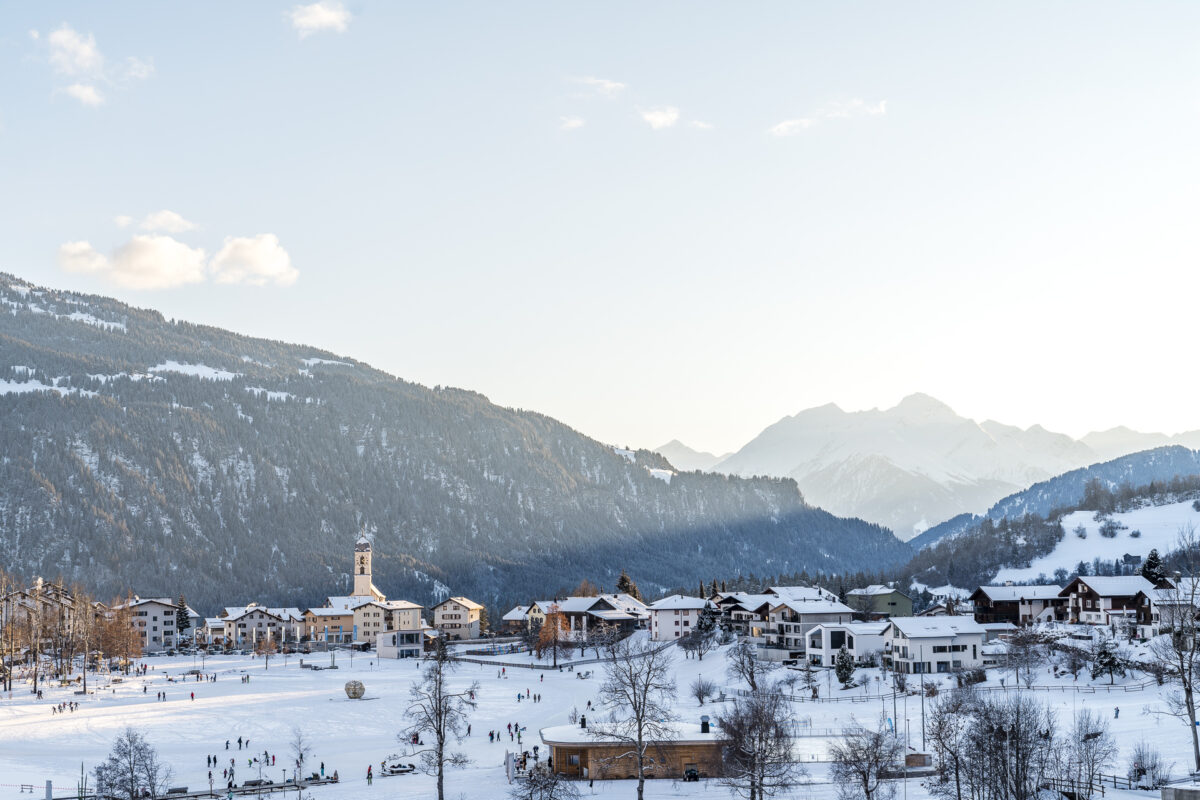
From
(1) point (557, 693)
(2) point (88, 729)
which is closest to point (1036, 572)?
(1) point (557, 693)

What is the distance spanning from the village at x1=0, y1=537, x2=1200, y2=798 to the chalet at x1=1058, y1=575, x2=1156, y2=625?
10.2 inches

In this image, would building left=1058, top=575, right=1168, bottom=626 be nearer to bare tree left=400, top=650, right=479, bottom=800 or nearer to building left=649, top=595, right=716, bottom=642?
building left=649, top=595, right=716, bottom=642

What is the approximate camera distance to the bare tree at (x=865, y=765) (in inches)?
1976

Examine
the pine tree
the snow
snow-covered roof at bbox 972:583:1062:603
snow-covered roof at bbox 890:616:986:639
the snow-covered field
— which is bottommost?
the snow-covered field

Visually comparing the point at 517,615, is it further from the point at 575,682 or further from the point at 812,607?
the point at 812,607

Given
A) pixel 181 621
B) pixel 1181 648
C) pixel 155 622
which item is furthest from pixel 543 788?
pixel 181 621

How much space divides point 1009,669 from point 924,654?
21.8 feet

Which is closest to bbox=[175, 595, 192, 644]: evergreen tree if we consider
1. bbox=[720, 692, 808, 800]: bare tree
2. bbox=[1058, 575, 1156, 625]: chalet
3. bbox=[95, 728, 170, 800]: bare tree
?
bbox=[95, 728, 170, 800]: bare tree

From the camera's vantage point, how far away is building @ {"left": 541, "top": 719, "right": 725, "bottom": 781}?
197ft

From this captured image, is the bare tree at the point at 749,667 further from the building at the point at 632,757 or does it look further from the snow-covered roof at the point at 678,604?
the snow-covered roof at the point at 678,604

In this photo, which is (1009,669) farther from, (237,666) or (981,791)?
(237,666)

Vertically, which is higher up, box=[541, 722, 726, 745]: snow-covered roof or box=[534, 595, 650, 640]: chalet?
box=[534, 595, 650, 640]: chalet

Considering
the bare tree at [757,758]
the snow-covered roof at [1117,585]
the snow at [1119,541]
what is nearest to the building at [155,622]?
the snow-covered roof at [1117,585]

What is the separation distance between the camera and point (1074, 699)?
7475cm
